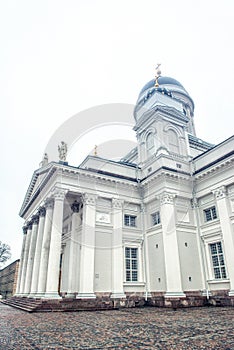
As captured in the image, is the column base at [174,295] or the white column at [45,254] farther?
the white column at [45,254]

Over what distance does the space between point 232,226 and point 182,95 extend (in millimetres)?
23694

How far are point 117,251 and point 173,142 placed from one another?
12.0m

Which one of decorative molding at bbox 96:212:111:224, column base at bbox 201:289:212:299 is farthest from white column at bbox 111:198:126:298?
column base at bbox 201:289:212:299

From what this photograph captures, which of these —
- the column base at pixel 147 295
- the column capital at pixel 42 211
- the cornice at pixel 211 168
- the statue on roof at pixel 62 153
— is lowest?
the column base at pixel 147 295

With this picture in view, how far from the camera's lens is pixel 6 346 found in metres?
5.97

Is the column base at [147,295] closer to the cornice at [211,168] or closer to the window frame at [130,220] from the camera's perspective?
the window frame at [130,220]

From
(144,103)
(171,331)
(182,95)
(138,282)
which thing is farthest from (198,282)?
(182,95)

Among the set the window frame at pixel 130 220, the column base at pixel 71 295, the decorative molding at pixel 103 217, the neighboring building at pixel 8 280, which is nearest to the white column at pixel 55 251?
the column base at pixel 71 295

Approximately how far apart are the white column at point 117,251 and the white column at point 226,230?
7658mm

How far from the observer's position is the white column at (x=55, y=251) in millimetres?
16406

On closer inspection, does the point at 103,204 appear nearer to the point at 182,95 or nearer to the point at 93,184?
the point at 93,184

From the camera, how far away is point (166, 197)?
789 inches

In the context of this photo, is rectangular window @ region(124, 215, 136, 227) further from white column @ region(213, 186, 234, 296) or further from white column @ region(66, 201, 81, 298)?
white column @ region(213, 186, 234, 296)

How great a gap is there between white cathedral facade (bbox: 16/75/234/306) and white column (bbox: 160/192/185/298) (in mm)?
68
